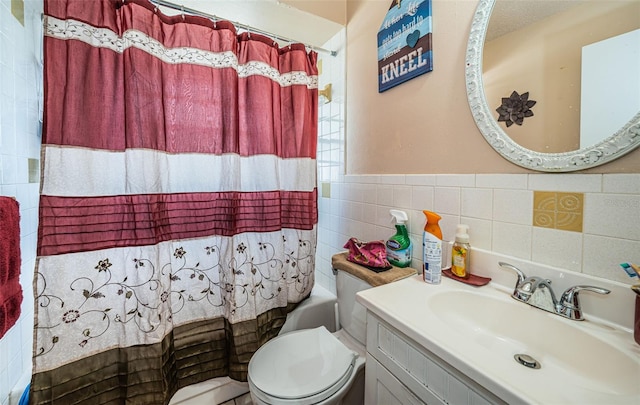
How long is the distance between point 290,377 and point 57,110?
1331 millimetres

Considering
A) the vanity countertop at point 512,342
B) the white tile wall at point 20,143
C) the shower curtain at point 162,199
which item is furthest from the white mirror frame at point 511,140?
the white tile wall at point 20,143

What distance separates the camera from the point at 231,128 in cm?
123

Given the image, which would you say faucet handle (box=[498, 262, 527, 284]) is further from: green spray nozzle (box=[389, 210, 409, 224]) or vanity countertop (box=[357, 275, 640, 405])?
green spray nozzle (box=[389, 210, 409, 224])

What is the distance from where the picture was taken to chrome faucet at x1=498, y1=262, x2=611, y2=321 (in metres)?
0.66

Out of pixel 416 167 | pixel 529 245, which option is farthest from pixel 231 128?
pixel 529 245

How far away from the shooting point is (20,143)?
3.11 ft

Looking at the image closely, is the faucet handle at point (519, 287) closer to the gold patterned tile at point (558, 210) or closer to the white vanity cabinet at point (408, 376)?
the gold patterned tile at point (558, 210)

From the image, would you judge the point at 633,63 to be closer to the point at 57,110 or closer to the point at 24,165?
the point at 57,110

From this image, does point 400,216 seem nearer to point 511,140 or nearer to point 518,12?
point 511,140

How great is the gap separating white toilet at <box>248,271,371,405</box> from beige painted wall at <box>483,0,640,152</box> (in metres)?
0.83

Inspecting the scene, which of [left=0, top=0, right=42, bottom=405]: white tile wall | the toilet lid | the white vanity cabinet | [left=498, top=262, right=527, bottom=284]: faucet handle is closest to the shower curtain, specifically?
[left=0, top=0, right=42, bottom=405]: white tile wall

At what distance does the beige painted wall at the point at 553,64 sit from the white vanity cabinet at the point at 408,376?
2.27ft

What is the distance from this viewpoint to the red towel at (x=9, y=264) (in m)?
0.70

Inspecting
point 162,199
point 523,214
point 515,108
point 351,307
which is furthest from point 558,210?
point 162,199
